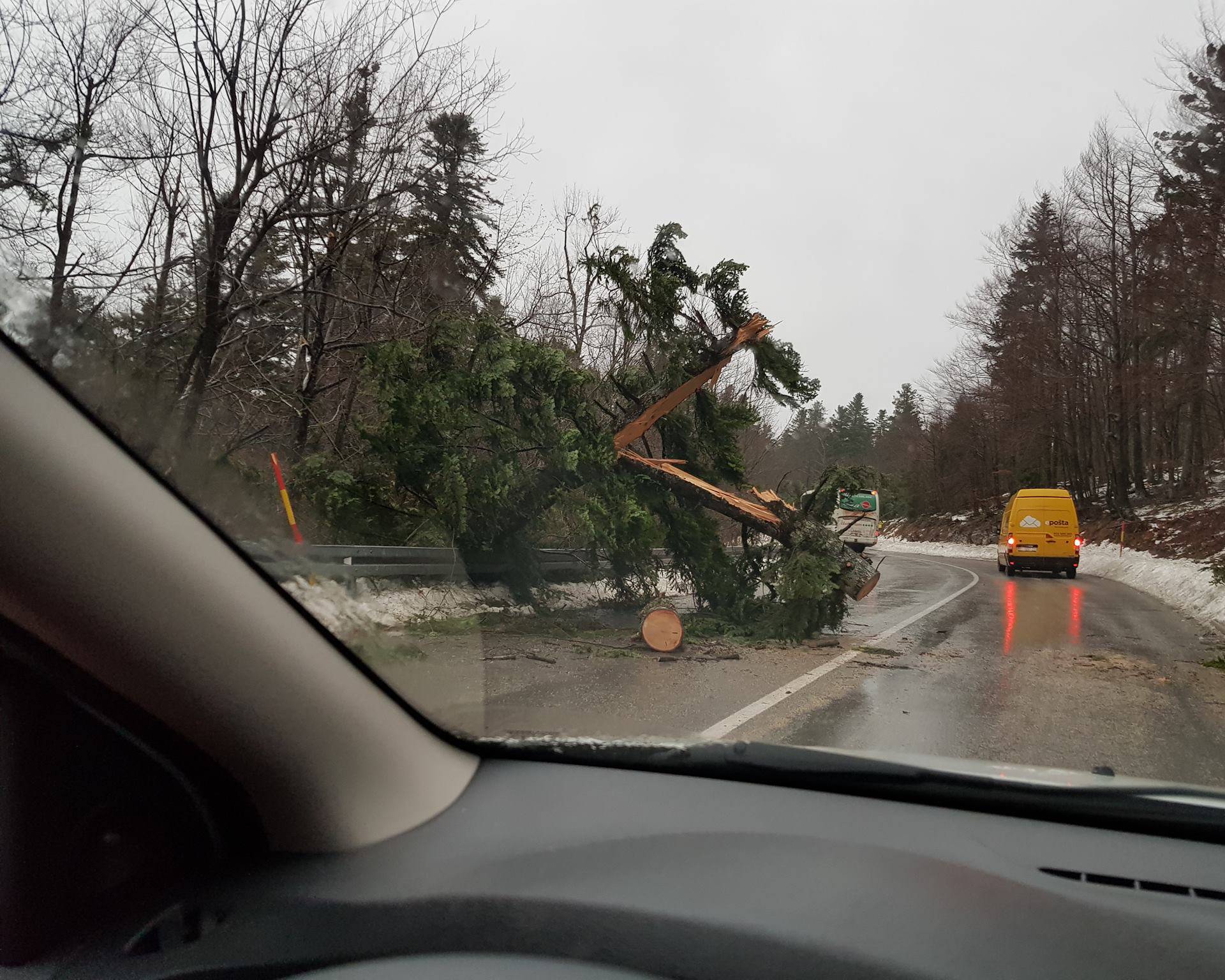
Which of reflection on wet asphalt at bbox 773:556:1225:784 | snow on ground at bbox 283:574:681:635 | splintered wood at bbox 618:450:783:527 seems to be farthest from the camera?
splintered wood at bbox 618:450:783:527

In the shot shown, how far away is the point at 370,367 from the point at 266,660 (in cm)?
832

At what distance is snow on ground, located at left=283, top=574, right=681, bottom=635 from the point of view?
2.21 meters

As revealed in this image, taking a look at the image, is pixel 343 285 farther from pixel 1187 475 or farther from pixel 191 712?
pixel 1187 475

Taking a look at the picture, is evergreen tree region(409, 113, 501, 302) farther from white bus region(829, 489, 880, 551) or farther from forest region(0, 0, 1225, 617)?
white bus region(829, 489, 880, 551)

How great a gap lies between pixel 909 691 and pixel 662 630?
279 centimetres

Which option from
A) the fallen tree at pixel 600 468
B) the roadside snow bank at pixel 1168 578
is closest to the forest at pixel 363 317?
the fallen tree at pixel 600 468

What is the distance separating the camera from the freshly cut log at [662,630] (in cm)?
856

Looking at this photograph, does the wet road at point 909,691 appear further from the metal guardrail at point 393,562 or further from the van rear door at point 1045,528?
the van rear door at point 1045,528

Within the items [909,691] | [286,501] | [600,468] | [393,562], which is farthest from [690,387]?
[286,501]

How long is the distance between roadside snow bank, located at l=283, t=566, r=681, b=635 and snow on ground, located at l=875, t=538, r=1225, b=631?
846 cm

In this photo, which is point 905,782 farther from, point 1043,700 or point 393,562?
point 1043,700

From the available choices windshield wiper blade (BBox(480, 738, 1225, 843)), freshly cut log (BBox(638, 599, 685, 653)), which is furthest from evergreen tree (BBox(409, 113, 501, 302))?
windshield wiper blade (BBox(480, 738, 1225, 843))

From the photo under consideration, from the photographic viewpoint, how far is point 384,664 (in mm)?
2361

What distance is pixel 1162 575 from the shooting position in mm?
18188
